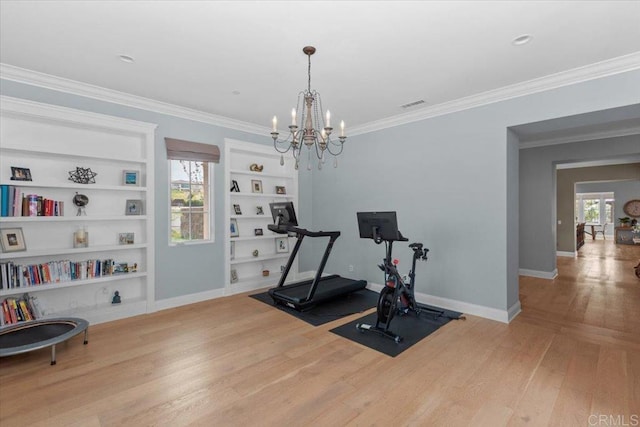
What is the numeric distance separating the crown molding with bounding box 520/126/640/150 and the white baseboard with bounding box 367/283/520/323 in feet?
11.8

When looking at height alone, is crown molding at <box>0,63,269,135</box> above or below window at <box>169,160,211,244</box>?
above

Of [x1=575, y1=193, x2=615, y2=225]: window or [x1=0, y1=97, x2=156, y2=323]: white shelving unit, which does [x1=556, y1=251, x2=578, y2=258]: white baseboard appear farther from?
[x1=0, y1=97, x2=156, y2=323]: white shelving unit

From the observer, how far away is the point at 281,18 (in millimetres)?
2344

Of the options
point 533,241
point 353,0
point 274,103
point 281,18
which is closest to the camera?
point 353,0

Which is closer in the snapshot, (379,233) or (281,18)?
(281,18)

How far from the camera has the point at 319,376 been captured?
2607 millimetres

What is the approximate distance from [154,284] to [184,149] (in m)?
1.97

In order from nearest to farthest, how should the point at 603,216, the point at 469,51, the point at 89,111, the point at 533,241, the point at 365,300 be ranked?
the point at 469,51 < the point at 89,111 < the point at 365,300 < the point at 533,241 < the point at 603,216

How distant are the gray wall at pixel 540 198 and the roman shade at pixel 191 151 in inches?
248

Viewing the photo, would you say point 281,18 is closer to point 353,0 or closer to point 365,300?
→ point 353,0

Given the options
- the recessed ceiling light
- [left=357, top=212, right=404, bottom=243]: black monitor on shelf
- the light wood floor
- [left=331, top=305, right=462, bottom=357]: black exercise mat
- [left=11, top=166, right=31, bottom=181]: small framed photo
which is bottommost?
the light wood floor

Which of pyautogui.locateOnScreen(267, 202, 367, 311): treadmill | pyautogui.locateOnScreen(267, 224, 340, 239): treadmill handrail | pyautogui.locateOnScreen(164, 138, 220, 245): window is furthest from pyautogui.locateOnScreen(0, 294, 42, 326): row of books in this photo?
pyautogui.locateOnScreen(267, 224, 340, 239): treadmill handrail

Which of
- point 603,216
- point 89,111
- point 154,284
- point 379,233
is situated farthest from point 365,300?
point 603,216

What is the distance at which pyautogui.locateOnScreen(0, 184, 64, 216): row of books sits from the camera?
323 cm
